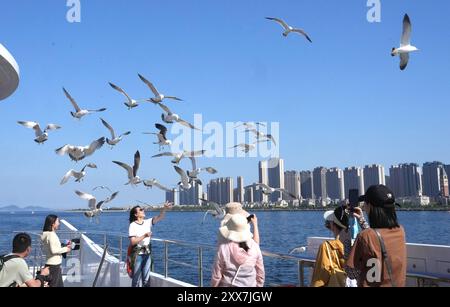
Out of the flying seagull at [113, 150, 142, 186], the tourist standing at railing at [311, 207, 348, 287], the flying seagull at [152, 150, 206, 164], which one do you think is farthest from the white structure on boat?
the flying seagull at [152, 150, 206, 164]

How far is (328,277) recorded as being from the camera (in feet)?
11.1

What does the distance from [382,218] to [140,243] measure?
3.39m

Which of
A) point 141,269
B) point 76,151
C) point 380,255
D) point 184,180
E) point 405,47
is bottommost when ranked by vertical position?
point 141,269

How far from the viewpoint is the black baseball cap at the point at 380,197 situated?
3051mm

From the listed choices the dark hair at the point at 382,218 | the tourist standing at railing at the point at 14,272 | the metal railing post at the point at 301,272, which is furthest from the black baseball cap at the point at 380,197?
the tourist standing at railing at the point at 14,272

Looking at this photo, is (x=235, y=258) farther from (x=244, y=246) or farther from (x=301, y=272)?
(x=301, y=272)

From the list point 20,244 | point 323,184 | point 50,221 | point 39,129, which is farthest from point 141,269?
point 323,184

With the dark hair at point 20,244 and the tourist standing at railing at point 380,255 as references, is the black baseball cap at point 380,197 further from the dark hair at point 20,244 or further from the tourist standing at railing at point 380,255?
the dark hair at point 20,244

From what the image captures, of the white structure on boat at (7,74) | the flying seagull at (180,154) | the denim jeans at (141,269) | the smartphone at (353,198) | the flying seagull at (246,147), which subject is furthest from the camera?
the flying seagull at (246,147)

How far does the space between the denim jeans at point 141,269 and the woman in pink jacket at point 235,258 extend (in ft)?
8.57

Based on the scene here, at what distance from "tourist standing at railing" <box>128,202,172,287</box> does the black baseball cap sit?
313cm

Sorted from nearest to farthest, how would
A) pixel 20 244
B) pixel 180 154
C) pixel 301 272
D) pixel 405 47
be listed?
pixel 20 244 < pixel 301 272 < pixel 405 47 < pixel 180 154

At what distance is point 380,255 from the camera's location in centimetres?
290
